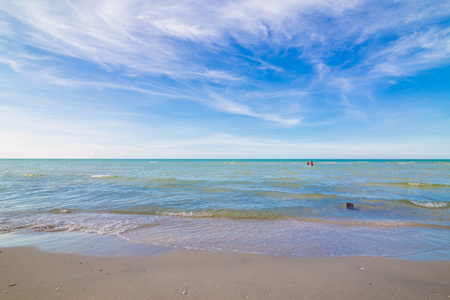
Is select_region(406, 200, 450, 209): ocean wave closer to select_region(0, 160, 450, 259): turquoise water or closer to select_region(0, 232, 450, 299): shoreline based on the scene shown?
select_region(0, 160, 450, 259): turquoise water

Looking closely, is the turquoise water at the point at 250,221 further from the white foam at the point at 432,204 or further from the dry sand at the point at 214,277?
the dry sand at the point at 214,277

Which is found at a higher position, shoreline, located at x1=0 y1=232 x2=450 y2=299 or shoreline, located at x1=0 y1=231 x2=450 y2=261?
shoreline, located at x1=0 y1=232 x2=450 y2=299

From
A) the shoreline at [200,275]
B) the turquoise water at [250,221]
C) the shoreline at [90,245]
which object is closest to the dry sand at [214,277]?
the shoreline at [200,275]

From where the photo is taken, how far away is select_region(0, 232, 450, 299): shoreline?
388 cm

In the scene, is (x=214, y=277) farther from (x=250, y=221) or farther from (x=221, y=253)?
(x=250, y=221)

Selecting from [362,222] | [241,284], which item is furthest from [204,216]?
[362,222]

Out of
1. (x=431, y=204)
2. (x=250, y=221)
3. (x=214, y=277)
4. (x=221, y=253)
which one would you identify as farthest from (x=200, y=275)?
(x=431, y=204)

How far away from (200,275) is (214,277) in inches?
12.2

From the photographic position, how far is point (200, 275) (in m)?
4.54

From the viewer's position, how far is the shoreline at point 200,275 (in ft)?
12.7

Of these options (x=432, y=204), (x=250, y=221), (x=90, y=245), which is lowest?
(x=250, y=221)

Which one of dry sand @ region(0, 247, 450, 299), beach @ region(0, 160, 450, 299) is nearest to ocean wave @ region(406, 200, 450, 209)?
beach @ region(0, 160, 450, 299)

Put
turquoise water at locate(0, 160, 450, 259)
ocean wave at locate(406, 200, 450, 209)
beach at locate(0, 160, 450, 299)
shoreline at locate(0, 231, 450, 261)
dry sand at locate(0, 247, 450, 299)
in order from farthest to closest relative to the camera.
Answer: ocean wave at locate(406, 200, 450, 209) → turquoise water at locate(0, 160, 450, 259) → shoreline at locate(0, 231, 450, 261) → beach at locate(0, 160, 450, 299) → dry sand at locate(0, 247, 450, 299)

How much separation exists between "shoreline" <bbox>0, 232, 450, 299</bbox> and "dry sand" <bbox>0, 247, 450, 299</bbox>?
0.06ft
